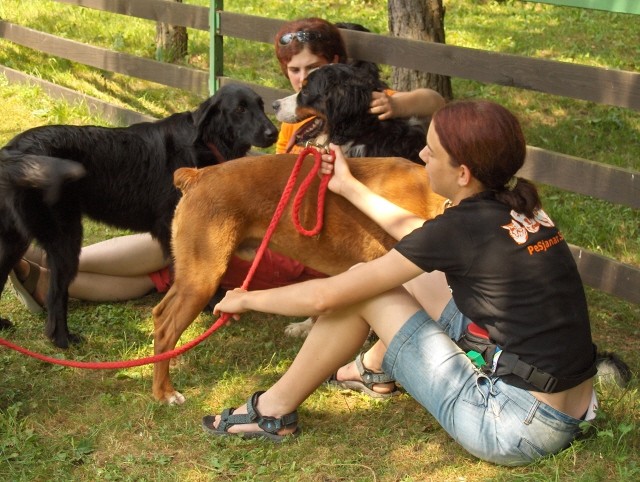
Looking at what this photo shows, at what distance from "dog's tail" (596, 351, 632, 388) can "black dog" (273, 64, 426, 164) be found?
1.25m

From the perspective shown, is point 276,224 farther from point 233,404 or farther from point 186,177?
point 233,404

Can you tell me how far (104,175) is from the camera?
166 inches

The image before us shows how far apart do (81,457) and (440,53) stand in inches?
129

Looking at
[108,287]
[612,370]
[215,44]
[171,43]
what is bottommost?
[108,287]

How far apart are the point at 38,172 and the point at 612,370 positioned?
8.44 ft

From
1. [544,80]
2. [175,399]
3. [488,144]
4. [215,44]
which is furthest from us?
[215,44]

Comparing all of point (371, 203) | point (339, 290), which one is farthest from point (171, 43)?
point (339, 290)

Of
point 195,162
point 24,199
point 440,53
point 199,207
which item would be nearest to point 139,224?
point 195,162

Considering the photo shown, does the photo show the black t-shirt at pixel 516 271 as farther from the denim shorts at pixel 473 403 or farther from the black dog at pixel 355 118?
the black dog at pixel 355 118

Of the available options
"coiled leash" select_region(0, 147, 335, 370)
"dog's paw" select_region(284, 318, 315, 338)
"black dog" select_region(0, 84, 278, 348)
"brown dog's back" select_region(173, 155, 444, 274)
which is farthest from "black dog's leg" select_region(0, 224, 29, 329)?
"dog's paw" select_region(284, 318, 315, 338)

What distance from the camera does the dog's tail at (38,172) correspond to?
3406mm

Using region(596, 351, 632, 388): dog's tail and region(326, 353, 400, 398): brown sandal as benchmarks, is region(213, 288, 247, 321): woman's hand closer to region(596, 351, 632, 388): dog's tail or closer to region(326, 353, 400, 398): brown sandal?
region(326, 353, 400, 398): brown sandal

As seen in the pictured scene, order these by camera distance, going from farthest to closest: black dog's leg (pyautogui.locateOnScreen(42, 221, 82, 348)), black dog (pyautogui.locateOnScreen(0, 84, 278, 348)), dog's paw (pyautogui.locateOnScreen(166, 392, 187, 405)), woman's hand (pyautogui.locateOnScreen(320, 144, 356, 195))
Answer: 1. black dog's leg (pyautogui.locateOnScreen(42, 221, 82, 348))
2. black dog (pyautogui.locateOnScreen(0, 84, 278, 348))
3. dog's paw (pyautogui.locateOnScreen(166, 392, 187, 405))
4. woman's hand (pyautogui.locateOnScreen(320, 144, 356, 195))

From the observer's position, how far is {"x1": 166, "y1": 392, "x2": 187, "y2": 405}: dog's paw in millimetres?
3529
